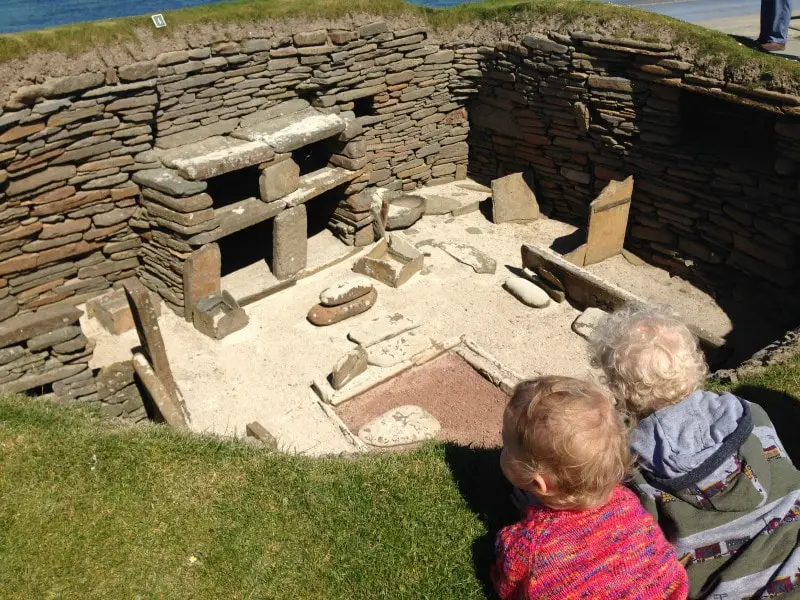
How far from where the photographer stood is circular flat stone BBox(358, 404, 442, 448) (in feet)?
22.0

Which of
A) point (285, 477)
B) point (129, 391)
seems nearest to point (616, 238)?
point (129, 391)

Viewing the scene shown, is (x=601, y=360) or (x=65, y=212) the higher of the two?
(x=601, y=360)

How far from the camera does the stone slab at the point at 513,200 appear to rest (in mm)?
11055

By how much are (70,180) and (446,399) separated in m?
4.68

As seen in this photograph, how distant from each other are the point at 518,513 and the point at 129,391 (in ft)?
16.7

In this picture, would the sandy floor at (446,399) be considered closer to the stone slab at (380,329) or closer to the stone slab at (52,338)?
the stone slab at (380,329)

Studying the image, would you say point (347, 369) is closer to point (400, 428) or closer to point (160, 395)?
point (400, 428)

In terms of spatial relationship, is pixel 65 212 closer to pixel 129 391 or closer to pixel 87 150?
pixel 87 150

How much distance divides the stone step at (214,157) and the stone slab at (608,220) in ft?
13.7

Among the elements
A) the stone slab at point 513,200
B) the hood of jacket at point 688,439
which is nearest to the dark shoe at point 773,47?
the stone slab at point 513,200

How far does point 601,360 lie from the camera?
324 centimetres

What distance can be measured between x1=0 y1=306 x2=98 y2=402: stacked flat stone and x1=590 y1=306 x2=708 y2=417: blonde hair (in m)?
5.49

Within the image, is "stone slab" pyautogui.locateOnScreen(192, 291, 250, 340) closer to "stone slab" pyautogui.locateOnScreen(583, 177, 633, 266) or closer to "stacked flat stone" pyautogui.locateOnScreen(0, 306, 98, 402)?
"stacked flat stone" pyautogui.locateOnScreen(0, 306, 98, 402)

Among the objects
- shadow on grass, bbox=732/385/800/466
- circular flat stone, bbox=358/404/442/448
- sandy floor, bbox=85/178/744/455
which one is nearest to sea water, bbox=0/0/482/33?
sandy floor, bbox=85/178/744/455
